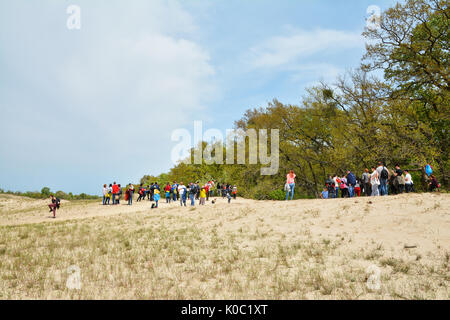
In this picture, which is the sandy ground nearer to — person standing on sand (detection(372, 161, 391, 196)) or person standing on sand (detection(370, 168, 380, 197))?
person standing on sand (detection(370, 168, 380, 197))

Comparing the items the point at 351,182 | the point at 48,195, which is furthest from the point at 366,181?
the point at 48,195

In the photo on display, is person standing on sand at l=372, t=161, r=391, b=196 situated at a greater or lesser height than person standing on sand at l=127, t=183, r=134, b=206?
greater

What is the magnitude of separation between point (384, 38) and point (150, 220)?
79.3 ft

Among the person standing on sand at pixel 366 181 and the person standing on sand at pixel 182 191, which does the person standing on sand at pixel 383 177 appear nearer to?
the person standing on sand at pixel 366 181

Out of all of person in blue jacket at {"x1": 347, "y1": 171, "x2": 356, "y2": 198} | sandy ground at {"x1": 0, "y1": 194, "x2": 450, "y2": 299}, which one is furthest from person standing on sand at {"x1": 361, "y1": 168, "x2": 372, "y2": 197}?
sandy ground at {"x1": 0, "y1": 194, "x2": 450, "y2": 299}

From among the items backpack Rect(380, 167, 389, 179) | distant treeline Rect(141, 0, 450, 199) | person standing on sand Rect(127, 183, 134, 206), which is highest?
distant treeline Rect(141, 0, 450, 199)

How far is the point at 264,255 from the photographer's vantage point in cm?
1047

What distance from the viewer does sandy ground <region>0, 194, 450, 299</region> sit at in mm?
7137

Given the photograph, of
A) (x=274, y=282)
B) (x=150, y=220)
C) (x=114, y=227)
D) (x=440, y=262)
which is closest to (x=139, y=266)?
(x=274, y=282)

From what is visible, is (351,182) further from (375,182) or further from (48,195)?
(48,195)

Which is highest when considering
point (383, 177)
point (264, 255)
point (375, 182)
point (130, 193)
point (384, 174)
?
point (384, 174)

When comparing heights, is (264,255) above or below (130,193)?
below
